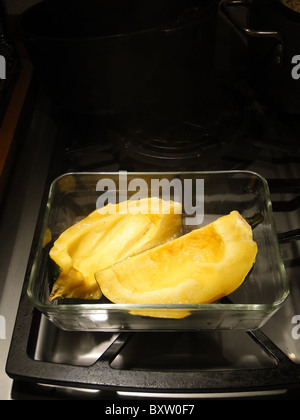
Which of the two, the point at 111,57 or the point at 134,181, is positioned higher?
the point at 111,57

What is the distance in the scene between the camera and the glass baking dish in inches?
18.7

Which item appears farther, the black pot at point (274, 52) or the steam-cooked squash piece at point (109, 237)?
the black pot at point (274, 52)

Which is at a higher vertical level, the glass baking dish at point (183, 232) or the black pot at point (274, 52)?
the black pot at point (274, 52)

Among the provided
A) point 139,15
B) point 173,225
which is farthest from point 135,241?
point 139,15

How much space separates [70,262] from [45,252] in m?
0.06

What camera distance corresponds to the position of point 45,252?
1.89ft

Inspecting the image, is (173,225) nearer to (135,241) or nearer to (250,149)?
(135,241)

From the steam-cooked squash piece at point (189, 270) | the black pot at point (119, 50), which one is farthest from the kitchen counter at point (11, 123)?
the steam-cooked squash piece at point (189, 270)

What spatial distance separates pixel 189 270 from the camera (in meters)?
0.51

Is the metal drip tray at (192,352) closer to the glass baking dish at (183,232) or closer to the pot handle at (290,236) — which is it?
the glass baking dish at (183,232)

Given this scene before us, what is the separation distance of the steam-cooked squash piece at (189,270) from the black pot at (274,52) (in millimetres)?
325

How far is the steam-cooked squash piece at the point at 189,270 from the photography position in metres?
0.49

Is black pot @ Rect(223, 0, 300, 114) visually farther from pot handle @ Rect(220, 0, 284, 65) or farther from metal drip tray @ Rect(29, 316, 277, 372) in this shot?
metal drip tray @ Rect(29, 316, 277, 372)
